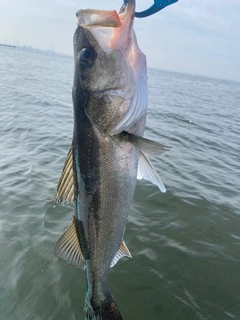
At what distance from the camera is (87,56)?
2246mm

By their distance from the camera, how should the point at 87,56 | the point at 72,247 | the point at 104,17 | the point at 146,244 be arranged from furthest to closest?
the point at 146,244, the point at 72,247, the point at 87,56, the point at 104,17

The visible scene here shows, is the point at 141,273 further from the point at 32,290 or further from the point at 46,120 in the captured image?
the point at 46,120

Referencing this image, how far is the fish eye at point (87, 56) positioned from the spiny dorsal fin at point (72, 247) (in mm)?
1310

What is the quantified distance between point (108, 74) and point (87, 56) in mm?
209

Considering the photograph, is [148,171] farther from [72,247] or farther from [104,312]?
[104,312]

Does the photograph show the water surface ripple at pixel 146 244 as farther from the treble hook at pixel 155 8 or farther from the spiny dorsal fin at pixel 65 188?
the treble hook at pixel 155 8

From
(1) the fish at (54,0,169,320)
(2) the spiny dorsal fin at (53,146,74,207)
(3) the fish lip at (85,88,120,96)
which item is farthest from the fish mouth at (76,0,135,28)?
(2) the spiny dorsal fin at (53,146,74,207)

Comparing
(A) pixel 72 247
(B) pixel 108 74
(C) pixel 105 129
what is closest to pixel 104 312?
(A) pixel 72 247

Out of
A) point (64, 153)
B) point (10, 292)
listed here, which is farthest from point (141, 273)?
point (64, 153)

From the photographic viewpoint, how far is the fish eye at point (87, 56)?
A: 223cm

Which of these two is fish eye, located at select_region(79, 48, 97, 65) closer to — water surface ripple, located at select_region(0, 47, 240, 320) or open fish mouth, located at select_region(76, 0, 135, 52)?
open fish mouth, located at select_region(76, 0, 135, 52)

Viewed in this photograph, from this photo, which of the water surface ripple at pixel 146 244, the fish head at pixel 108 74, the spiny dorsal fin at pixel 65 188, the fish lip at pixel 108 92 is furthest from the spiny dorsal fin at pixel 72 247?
the water surface ripple at pixel 146 244

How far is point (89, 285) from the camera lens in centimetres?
261

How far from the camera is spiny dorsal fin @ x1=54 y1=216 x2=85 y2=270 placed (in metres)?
2.54
